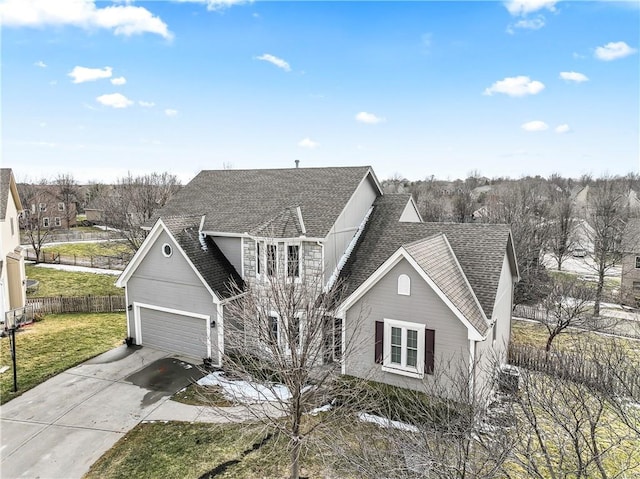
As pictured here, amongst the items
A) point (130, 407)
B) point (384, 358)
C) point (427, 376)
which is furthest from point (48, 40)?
point (427, 376)

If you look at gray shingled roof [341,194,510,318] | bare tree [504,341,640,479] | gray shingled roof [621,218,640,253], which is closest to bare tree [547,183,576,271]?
gray shingled roof [621,218,640,253]

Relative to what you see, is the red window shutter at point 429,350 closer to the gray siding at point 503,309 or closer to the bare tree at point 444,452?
the gray siding at point 503,309

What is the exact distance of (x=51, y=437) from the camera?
487 inches

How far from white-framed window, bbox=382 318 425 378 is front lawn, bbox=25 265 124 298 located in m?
23.7

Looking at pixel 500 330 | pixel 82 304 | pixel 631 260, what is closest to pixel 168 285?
pixel 82 304

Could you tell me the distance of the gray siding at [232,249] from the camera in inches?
750

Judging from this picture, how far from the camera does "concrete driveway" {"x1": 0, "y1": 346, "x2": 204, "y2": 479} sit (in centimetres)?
1133

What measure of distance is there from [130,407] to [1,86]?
485 inches

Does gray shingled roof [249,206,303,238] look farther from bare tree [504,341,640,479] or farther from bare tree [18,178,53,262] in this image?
bare tree [18,178,53,262]

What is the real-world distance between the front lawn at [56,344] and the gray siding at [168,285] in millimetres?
2474

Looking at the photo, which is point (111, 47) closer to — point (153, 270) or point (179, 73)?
point (179, 73)

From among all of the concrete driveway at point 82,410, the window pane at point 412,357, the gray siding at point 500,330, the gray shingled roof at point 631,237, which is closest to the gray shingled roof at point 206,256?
the concrete driveway at point 82,410

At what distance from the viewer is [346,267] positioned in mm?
17688

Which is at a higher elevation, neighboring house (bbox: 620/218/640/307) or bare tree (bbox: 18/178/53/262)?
bare tree (bbox: 18/178/53/262)
